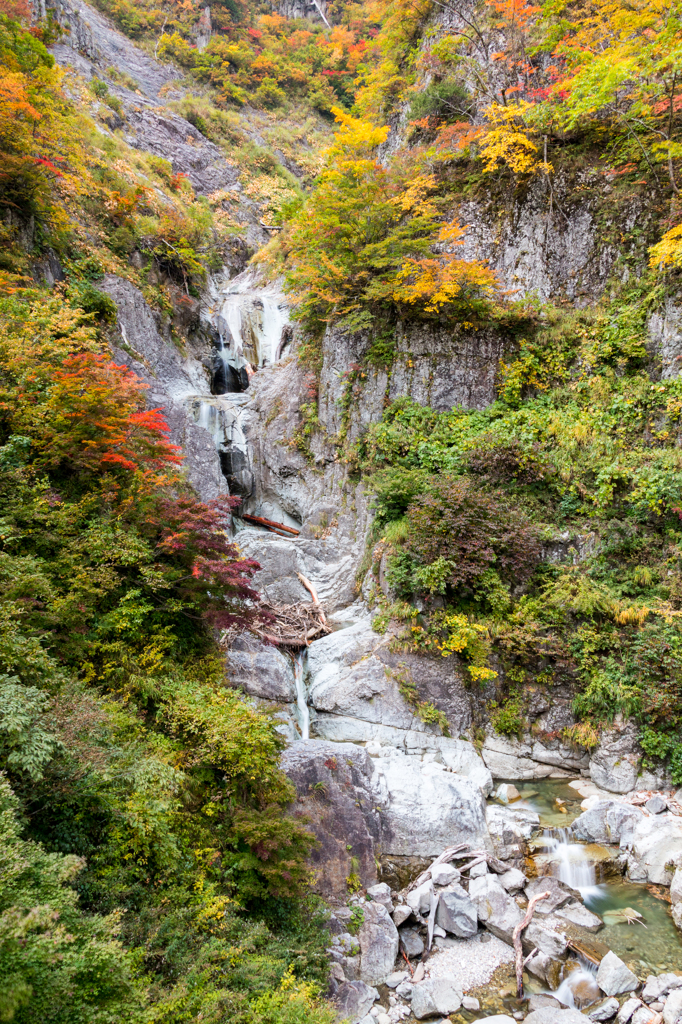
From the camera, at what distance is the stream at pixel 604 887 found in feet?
18.7

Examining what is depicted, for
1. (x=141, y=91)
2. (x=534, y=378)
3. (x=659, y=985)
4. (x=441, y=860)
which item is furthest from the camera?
(x=141, y=91)

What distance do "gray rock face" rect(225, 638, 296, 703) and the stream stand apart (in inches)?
175

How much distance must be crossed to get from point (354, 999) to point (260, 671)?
4.97 m

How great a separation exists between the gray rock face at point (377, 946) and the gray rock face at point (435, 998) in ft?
1.30

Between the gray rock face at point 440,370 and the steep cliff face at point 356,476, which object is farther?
the gray rock face at point 440,370

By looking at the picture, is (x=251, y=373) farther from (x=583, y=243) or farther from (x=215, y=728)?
(x=215, y=728)

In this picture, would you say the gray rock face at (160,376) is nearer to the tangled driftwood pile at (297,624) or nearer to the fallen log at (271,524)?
the fallen log at (271,524)

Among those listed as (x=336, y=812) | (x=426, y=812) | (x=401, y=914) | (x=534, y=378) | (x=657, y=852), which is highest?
(x=534, y=378)

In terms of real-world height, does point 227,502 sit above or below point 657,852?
above

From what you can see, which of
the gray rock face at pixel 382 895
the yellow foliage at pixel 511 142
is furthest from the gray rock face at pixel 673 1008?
the yellow foliage at pixel 511 142

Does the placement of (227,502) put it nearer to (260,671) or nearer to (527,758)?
(260,671)

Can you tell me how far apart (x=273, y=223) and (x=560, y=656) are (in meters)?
26.5

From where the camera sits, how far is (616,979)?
5254 mm

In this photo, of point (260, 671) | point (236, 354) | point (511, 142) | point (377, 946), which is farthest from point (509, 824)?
point (236, 354)
